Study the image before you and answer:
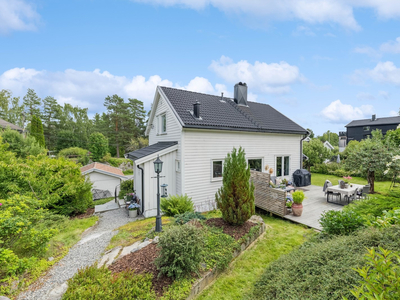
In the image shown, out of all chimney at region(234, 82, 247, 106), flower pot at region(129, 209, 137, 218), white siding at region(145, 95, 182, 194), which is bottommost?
flower pot at region(129, 209, 137, 218)

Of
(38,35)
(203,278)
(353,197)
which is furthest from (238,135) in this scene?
(38,35)

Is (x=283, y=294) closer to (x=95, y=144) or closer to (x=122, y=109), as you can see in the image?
(x=95, y=144)

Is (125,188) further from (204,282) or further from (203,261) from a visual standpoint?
(204,282)

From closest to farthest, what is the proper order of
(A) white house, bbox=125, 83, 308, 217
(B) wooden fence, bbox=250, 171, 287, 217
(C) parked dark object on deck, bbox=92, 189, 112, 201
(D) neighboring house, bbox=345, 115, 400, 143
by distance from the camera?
(B) wooden fence, bbox=250, 171, 287, 217, (A) white house, bbox=125, 83, 308, 217, (C) parked dark object on deck, bbox=92, 189, 112, 201, (D) neighboring house, bbox=345, 115, 400, 143

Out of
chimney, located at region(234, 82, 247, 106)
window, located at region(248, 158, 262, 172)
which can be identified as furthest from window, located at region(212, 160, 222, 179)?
chimney, located at region(234, 82, 247, 106)

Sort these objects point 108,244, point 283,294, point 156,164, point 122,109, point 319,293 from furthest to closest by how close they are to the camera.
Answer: point 122,109 < point 156,164 < point 108,244 < point 283,294 < point 319,293

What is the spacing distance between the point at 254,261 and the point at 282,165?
9.52m

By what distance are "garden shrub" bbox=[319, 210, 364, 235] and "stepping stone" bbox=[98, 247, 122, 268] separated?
5.68m

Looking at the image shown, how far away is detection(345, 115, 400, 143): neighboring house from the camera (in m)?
36.4

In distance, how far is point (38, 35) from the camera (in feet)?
36.8

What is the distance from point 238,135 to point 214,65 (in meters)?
9.93

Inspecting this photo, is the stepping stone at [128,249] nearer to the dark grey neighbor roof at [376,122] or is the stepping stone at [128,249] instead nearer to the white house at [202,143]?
the white house at [202,143]

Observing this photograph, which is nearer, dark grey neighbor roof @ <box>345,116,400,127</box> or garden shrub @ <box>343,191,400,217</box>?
garden shrub @ <box>343,191,400,217</box>

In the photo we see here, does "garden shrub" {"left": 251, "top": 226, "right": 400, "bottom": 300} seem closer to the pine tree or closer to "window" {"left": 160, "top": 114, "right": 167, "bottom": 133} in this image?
the pine tree
